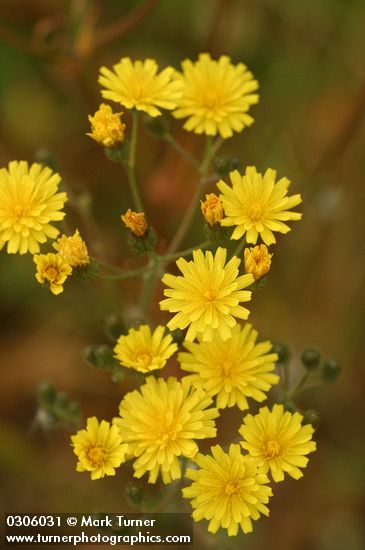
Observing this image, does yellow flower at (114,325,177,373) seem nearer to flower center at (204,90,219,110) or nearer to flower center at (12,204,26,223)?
flower center at (12,204,26,223)

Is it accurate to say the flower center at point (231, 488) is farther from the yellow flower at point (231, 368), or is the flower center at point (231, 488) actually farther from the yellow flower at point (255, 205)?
the yellow flower at point (255, 205)

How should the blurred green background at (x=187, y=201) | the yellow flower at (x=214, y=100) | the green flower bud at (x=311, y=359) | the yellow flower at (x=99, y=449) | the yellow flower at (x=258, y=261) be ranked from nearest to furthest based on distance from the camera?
the yellow flower at (x=99, y=449) → the yellow flower at (x=258, y=261) → the green flower bud at (x=311, y=359) → the yellow flower at (x=214, y=100) → the blurred green background at (x=187, y=201)

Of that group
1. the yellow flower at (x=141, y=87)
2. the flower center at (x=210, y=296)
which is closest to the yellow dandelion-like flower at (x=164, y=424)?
the flower center at (x=210, y=296)

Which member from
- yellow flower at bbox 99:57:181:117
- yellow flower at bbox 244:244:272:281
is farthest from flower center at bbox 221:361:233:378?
yellow flower at bbox 99:57:181:117

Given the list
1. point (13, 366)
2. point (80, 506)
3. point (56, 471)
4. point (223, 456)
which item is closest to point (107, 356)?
point (223, 456)

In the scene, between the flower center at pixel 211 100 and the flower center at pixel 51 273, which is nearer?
the flower center at pixel 51 273

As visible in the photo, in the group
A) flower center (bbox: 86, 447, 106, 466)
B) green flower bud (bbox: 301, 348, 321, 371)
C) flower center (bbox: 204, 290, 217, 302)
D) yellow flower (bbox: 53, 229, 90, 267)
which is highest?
yellow flower (bbox: 53, 229, 90, 267)

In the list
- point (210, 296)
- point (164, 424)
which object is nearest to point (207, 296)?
point (210, 296)
